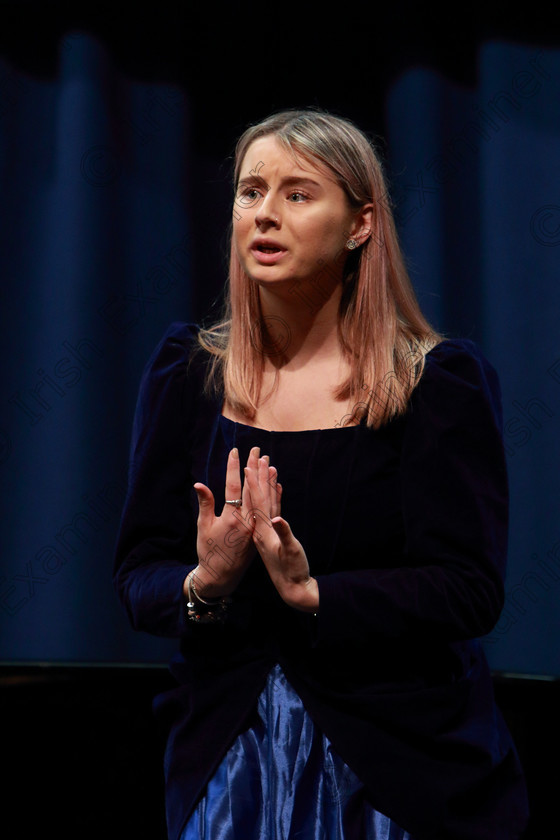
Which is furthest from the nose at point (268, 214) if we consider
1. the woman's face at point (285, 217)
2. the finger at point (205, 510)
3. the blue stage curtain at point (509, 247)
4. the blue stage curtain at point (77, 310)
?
the blue stage curtain at point (77, 310)

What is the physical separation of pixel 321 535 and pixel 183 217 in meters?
1.10

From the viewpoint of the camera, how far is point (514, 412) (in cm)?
186

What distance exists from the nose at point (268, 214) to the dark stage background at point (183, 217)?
0.81 metres

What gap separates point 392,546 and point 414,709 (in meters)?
0.20

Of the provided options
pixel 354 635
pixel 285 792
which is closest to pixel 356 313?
pixel 354 635

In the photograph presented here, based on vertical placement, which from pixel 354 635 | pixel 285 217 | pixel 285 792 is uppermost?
pixel 285 217

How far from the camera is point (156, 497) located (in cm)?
120

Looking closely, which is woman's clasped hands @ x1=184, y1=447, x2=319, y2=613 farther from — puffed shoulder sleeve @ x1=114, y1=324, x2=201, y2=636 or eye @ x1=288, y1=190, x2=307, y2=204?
eye @ x1=288, y1=190, x2=307, y2=204

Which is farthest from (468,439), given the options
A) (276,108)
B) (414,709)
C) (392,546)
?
(276,108)

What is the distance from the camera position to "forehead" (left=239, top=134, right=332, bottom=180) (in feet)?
3.80

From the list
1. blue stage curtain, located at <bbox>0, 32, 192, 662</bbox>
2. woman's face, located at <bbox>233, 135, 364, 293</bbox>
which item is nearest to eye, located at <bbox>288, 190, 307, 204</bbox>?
woman's face, located at <bbox>233, 135, 364, 293</bbox>

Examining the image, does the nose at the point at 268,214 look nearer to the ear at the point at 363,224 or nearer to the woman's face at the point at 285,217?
the woman's face at the point at 285,217

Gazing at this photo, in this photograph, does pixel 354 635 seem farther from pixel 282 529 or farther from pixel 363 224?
pixel 363 224

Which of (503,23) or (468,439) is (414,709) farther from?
(503,23)
